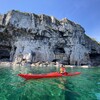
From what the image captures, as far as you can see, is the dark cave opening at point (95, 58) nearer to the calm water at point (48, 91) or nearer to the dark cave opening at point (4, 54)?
the dark cave opening at point (4, 54)

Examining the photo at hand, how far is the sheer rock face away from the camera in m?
64.8

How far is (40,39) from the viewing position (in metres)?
68.3

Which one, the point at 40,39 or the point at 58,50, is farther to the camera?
the point at 58,50

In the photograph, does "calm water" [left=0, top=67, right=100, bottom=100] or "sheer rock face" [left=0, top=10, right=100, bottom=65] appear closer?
"calm water" [left=0, top=67, right=100, bottom=100]

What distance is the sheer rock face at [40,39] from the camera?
64.8 metres

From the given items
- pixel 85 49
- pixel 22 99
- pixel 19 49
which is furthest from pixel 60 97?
pixel 85 49

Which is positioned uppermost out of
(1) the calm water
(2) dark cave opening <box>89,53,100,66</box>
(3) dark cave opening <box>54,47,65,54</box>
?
(3) dark cave opening <box>54,47,65,54</box>

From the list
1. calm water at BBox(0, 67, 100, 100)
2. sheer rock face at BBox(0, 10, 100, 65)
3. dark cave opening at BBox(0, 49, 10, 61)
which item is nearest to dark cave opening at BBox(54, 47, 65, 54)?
sheer rock face at BBox(0, 10, 100, 65)

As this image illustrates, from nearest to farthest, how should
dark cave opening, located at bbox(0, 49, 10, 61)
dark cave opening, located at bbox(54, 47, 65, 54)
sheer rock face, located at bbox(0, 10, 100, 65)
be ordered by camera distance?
sheer rock face, located at bbox(0, 10, 100, 65)
dark cave opening, located at bbox(0, 49, 10, 61)
dark cave opening, located at bbox(54, 47, 65, 54)

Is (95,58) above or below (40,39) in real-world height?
below

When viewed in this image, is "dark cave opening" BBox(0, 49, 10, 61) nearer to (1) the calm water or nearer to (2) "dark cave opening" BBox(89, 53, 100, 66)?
(2) "dark cave opening" BBox(89, 53, 100, 66)

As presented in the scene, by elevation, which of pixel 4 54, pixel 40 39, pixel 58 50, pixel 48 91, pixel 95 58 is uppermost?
pixel 40 39

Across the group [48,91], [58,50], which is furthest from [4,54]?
[48,91]

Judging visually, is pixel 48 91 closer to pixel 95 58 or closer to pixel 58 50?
pixel 58 50
